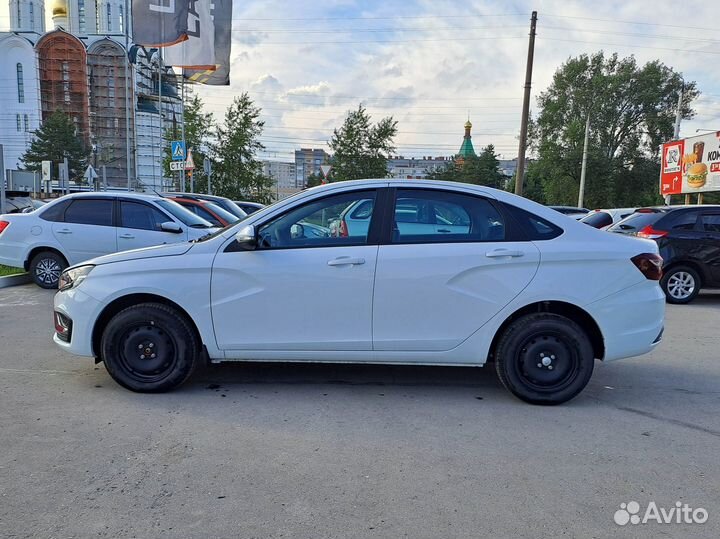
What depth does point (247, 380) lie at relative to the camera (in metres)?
4.94

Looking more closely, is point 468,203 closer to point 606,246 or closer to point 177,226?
point 606,246

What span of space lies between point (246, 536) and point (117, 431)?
5.30ft

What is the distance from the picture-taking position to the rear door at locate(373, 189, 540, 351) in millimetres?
4266

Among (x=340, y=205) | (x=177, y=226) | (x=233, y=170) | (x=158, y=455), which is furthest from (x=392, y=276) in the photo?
(x=233, y=170)

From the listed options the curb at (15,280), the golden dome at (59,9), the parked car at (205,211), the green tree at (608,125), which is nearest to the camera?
the curb at (15,280)

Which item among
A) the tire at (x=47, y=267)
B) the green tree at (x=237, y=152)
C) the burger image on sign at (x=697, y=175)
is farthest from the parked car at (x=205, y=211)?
the burger image on sign at (x=697, y=175)

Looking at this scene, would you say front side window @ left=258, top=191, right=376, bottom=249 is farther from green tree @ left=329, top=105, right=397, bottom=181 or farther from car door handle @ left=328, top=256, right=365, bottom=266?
green tree @ left=329, top=105, right=397, bottom=181

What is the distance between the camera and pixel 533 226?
442 centimetres

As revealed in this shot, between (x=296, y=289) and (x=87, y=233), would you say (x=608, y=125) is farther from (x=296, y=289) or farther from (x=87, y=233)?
(x=296, y=289)

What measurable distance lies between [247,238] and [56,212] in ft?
23.4

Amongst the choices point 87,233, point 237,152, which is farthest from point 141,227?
point 237,152

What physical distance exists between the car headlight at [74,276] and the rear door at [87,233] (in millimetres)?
5161

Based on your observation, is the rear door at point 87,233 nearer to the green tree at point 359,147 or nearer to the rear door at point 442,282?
the rear door at point 442,282

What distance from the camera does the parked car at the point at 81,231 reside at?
957 centimetres
